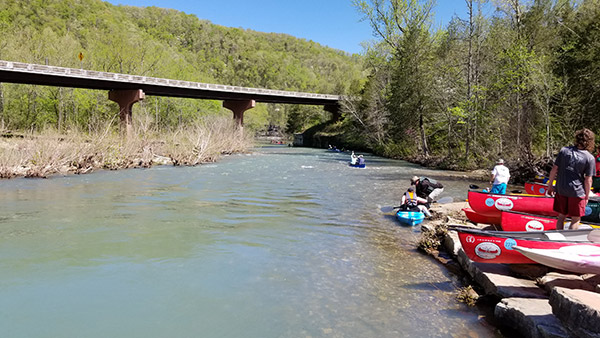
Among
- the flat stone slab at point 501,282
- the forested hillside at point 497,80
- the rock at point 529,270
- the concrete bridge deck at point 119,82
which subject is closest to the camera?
the flat stone slab at point 501,282

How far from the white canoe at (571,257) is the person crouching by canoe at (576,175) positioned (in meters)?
1.11

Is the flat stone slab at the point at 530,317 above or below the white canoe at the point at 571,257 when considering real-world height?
below

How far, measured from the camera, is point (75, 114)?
45.2 metres

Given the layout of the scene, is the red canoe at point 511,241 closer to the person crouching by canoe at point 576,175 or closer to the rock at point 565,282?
the rock at point 565,282

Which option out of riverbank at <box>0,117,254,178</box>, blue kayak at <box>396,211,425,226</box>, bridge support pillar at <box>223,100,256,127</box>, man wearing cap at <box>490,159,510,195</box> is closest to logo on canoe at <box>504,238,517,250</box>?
blue kayak at <box>396,211,425,226</box>

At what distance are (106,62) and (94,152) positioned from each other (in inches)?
1338

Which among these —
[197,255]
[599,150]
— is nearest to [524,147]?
[599,150]

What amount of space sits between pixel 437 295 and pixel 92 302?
5.82 meters

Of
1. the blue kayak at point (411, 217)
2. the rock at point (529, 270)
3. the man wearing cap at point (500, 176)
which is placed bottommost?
the blue kayak at point (411, 217)

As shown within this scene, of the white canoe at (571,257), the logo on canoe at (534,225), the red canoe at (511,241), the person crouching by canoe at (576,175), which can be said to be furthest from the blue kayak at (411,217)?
the white canoe at (571,257)

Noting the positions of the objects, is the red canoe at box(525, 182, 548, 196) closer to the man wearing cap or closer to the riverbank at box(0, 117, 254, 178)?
the man wearing cap

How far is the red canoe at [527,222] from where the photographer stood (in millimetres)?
7669

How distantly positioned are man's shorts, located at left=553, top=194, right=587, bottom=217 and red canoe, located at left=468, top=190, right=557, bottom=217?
100 inches

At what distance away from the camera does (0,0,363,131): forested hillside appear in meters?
43.7
